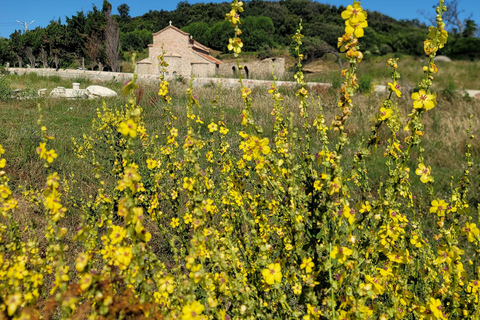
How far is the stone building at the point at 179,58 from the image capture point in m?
28.5

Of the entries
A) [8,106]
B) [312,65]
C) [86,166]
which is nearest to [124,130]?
[86,166]

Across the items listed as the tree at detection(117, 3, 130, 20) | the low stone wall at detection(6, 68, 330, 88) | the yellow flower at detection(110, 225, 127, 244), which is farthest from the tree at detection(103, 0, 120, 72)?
the tree at detection(117, 3, 130, 20)

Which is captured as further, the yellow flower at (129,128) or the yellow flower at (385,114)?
the yellow flower at (385,114)

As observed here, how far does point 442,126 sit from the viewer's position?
9117mm

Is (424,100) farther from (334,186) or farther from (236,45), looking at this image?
(236,45)

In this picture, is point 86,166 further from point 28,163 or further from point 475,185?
point 475,185

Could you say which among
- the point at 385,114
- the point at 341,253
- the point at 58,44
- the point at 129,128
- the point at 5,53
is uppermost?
the point at 58,44

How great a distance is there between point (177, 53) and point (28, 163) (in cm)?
2812

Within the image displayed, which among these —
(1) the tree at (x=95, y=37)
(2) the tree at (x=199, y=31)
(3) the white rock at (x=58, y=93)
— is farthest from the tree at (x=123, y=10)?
(3) the white rock at (x=58, y=93)

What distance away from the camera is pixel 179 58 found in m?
29.9

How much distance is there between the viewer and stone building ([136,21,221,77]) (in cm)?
2855

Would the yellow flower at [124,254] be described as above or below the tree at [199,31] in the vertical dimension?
below

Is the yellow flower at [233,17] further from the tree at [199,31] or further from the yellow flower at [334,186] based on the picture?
the tree at [199,31]

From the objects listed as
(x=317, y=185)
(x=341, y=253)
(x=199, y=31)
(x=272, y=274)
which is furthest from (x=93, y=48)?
(x=341, y=253)
